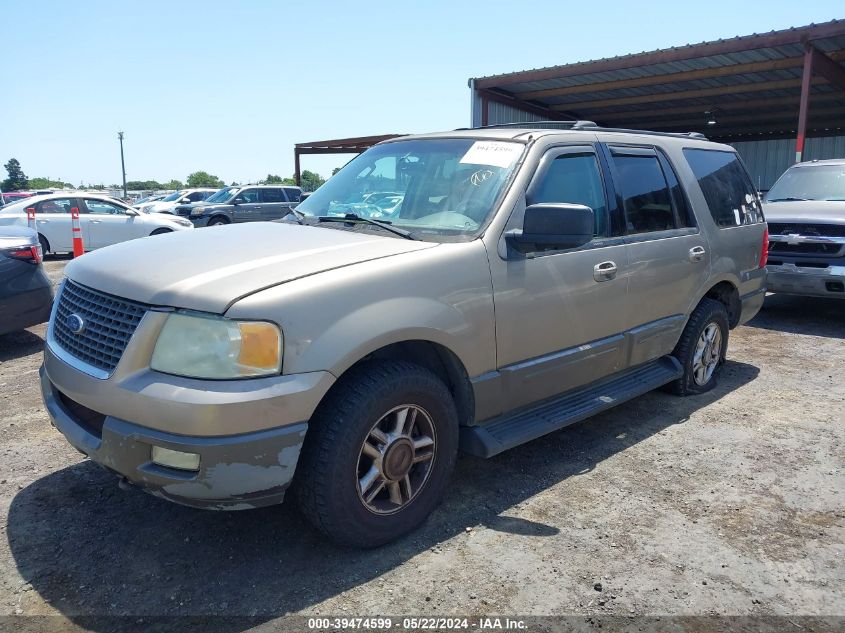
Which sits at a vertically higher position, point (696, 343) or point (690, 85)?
point (690, 85)

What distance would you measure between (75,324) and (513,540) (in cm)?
215

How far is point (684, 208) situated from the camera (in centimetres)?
454

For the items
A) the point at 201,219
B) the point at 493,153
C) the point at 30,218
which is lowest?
the point at 201,219

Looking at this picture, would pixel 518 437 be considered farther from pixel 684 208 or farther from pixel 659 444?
pixel 684 208

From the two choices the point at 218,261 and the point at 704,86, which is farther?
the point at 704,86

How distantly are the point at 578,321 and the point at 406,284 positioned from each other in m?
1.26

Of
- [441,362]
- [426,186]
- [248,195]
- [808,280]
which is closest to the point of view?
[441,362]

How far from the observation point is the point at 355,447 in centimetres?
262

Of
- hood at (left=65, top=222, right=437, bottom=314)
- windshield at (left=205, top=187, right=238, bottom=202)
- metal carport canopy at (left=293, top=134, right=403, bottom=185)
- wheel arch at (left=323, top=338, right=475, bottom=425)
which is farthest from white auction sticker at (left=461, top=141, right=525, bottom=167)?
metal carport canopy at (left=293, top=134, right=403, bottom=185)

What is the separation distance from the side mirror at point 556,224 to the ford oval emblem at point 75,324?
79.3 inches

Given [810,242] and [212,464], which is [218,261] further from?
[810,242]

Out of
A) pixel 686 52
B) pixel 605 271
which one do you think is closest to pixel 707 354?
pixel 605 271

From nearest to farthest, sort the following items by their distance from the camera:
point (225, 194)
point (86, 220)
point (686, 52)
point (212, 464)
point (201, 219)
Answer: point (212, 464) → point (86, 220) → point (686, 52) → point (201, 219) → point (225, 194)

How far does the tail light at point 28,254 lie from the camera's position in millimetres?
5836
